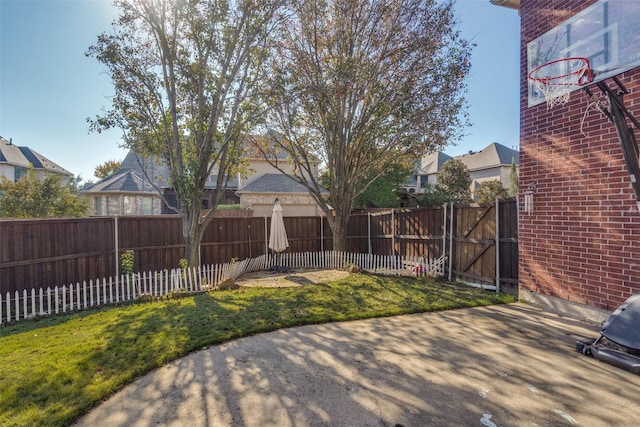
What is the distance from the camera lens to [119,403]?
294cm

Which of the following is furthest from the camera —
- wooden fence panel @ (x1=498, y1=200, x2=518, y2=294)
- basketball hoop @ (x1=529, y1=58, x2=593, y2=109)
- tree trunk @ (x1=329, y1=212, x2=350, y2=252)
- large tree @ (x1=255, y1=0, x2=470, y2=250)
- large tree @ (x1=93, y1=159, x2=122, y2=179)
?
large tree @ (x1=93, y1=159, x2=122, y2=179)

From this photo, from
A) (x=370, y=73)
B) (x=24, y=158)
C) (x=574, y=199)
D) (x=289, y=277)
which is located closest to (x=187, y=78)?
(x=370, y=73)

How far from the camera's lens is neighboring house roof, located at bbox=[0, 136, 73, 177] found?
23.7 m

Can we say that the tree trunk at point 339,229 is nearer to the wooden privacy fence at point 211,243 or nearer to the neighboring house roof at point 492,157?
the wooden privacy fence at point 211,243

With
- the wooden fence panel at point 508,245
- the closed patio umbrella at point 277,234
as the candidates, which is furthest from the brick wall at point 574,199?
the closed patio umbrella at point 277,234

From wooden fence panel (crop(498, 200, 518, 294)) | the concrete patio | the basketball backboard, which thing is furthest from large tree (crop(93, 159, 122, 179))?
the basketball backboard

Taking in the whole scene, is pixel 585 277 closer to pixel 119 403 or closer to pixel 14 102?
pixel 119 403

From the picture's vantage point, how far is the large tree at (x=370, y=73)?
9.77 m

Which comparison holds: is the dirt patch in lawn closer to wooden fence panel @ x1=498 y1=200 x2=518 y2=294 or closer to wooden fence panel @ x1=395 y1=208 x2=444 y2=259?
wooden fence panel @ x1=395 y1=208 x2=444 y2=259

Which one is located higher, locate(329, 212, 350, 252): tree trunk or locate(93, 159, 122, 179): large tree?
locate(93, 159, 122, 179): large tree

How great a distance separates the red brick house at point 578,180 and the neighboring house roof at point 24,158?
29.4m

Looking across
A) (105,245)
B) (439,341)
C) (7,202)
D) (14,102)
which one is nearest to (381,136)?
(439,341)

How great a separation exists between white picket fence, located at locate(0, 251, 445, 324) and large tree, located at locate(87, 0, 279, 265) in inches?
33.9

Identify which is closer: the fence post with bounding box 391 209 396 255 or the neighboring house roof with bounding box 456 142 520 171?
the fence post with bounding box 391 209 396 255
